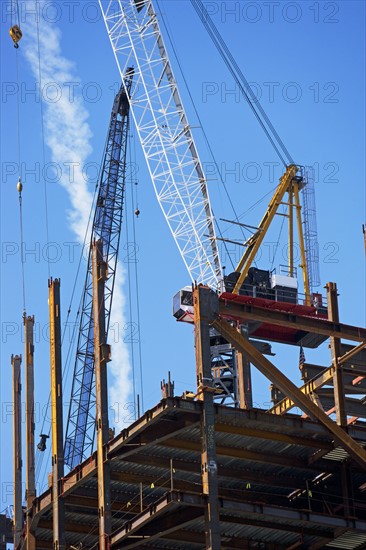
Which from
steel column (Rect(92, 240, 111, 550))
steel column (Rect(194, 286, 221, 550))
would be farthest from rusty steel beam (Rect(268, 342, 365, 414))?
steel column (Rect(92, 240, 111, 550))

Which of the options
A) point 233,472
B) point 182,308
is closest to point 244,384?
point 233,472

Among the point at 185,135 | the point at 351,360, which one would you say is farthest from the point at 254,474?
the point at 185,135

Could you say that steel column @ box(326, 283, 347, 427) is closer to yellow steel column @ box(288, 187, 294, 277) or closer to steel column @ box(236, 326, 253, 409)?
steel column @ box(236, 326, 253, 409)

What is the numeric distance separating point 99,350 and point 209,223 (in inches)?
2012

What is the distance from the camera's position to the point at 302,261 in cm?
12088

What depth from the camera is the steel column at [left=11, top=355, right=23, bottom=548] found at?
84250 millimetres

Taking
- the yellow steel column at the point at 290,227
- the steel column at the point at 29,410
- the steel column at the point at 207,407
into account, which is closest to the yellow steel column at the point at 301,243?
the yellow steel column at the point at 290,227

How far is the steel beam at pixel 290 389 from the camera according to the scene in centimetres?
7012

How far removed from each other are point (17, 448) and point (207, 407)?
2346 centimetres

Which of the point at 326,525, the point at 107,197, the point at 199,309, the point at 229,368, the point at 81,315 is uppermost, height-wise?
the point at 107,197

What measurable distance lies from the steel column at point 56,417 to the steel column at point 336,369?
47.1 ft

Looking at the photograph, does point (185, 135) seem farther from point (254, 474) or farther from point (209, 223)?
point (254, 474)

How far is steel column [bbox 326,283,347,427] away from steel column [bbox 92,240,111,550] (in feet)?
37.3

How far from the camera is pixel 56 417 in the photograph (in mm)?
76312
